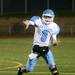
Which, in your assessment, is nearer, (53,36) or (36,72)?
(53,36)

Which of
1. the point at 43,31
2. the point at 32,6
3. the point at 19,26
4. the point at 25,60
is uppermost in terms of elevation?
the point at 43,31

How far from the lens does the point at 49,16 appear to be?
40.9ft

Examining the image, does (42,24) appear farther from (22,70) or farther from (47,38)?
(22,70)

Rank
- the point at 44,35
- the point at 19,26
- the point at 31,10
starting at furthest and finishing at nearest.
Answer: the point at 31,10 < the point at 19,26 < the point at 44,35

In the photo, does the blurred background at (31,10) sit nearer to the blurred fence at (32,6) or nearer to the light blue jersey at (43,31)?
the blurred fence at (32,6)

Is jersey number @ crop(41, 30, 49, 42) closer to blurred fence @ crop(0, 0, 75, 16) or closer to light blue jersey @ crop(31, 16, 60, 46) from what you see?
light blue jersey @ crop(31, 16, 60, 46)

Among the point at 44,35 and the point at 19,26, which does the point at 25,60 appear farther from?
the point at 19,26

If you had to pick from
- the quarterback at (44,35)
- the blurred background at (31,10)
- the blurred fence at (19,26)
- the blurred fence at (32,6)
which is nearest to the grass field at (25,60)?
the quarterback at (44,35)

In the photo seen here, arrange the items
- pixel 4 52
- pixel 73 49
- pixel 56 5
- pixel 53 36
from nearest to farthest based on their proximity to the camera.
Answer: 1. pixel 53 36
2. pixel 4 52
3. pixel 73 49
4. pixel 56 5

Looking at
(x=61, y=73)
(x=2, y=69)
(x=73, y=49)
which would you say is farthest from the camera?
(x=73, y=49)

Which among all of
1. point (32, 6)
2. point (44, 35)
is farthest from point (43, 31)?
point (32, 6)

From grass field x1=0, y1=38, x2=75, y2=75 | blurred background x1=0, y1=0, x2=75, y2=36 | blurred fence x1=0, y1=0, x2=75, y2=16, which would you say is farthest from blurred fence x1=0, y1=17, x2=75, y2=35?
grass field x1=0, y1=38, x2=75, y2=75

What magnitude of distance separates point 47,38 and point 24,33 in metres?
24.4

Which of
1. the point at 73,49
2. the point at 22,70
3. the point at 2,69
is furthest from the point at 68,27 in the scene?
the point at 22,70
